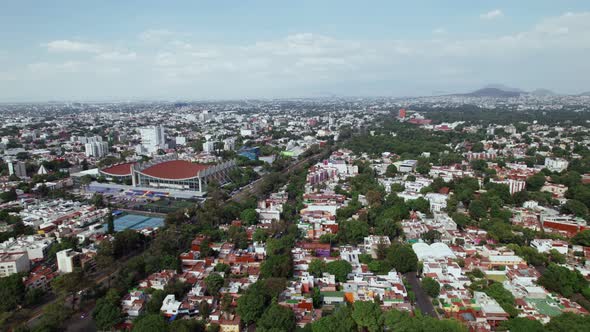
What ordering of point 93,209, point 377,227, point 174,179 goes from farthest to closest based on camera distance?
point 174,179 < point 93,209 < point 377,227

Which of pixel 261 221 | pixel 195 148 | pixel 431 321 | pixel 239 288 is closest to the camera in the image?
pixel 431 321

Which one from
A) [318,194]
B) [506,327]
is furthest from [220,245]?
[506,327]

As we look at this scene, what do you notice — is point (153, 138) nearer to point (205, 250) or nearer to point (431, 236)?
point (205, 250)

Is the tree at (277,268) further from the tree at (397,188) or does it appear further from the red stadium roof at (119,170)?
the red stadium roof at (119,170)

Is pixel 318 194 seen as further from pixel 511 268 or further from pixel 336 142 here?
pixel 336 142

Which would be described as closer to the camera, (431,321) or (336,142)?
(431,321)

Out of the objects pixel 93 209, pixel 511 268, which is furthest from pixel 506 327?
pixel 93 209

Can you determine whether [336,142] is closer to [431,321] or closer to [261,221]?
[261,221]
